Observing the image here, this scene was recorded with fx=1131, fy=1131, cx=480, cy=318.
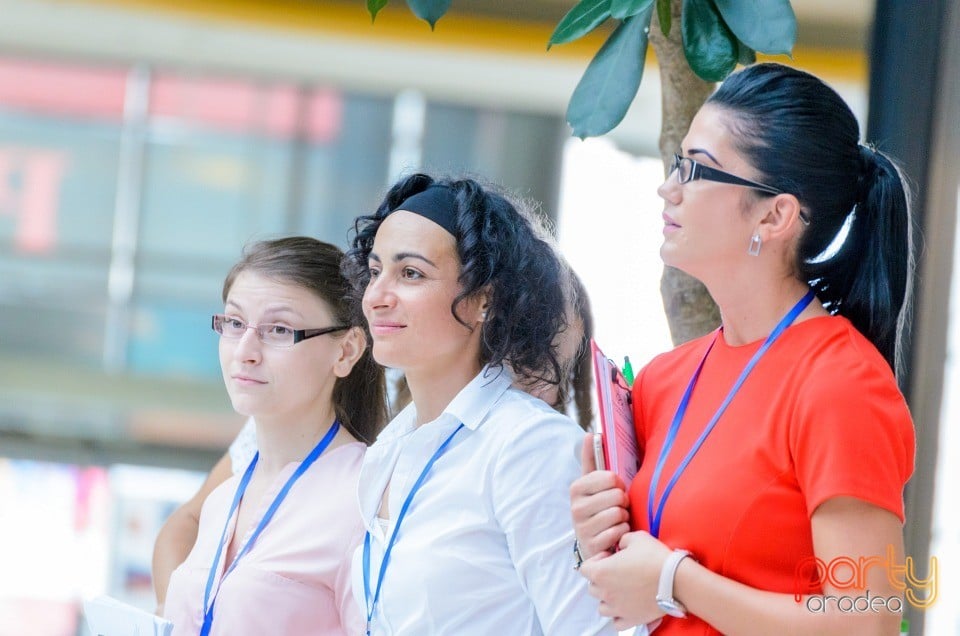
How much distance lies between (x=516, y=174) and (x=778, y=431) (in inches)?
279

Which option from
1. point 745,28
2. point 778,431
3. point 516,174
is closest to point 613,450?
point 778,431

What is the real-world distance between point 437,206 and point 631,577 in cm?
73

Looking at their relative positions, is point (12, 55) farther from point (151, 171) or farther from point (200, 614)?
point (200, 614)

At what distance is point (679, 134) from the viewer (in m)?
2.06

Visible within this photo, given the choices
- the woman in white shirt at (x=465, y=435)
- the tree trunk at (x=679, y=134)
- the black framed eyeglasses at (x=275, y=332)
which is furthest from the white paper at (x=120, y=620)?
the tree trunk at (x=679, y=134)

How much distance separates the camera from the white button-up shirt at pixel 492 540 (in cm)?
159

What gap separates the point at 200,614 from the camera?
1.93 metres

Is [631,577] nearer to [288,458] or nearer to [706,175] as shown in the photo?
[706,175]

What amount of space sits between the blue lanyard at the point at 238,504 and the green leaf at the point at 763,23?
102 cm

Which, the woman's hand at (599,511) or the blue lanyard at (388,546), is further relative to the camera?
the blue lanyard at (388,546)

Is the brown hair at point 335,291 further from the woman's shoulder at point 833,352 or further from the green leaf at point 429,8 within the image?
the woman's shoulder at point 833,352

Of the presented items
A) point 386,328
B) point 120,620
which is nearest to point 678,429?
point 386,328

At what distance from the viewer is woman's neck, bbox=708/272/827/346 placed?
56.1 inches

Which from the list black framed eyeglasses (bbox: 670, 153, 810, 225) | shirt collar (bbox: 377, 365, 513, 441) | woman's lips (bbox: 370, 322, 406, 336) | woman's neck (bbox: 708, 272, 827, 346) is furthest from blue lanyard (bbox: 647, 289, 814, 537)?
woman's lips (bbox: 370, 322, 406, 336)
